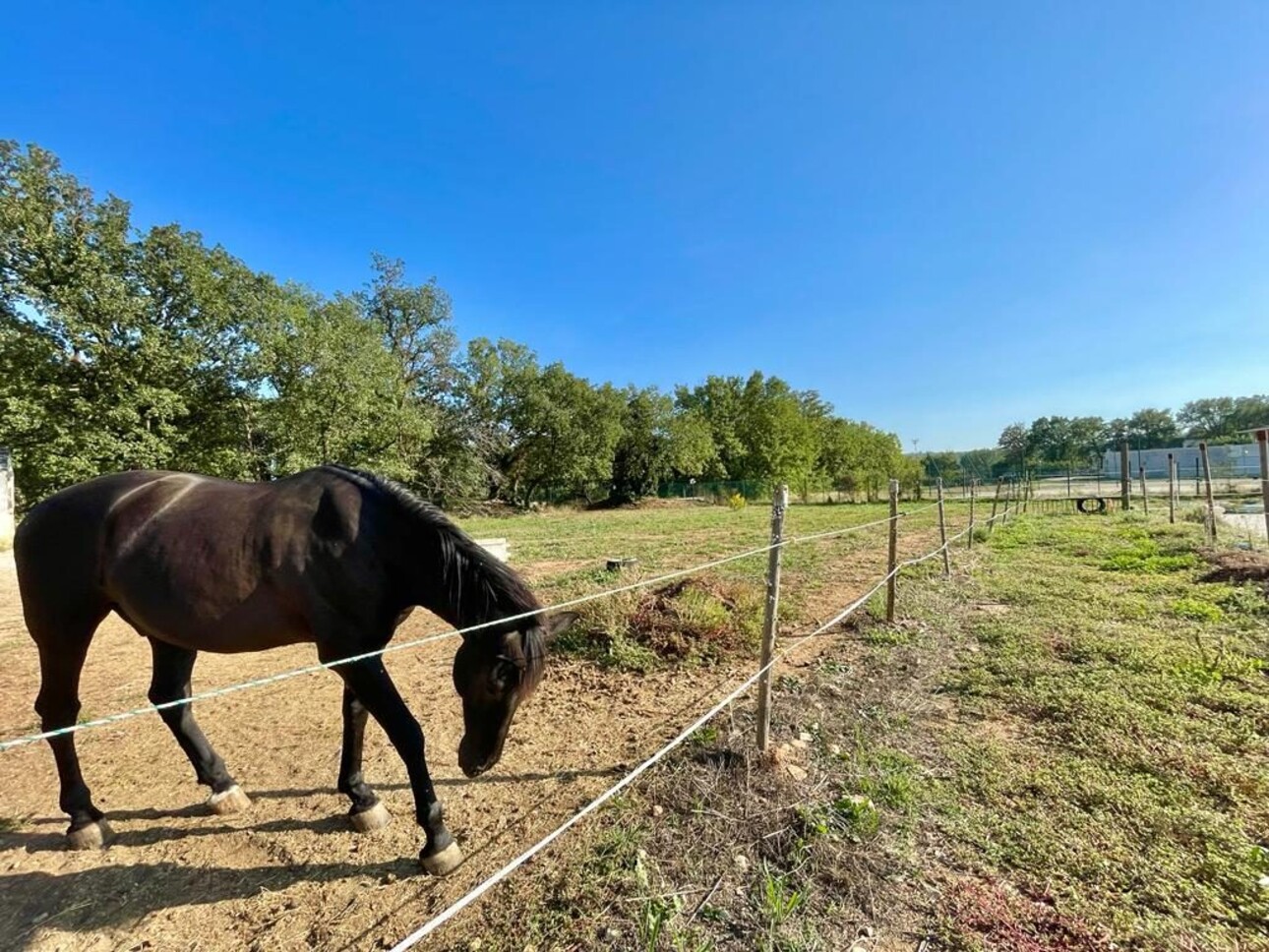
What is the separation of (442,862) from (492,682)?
701mm

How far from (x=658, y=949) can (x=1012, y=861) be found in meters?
1.33

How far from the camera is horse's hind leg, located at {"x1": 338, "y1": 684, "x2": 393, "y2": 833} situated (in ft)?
7.70

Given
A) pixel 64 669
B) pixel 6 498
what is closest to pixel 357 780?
pixel 64 669

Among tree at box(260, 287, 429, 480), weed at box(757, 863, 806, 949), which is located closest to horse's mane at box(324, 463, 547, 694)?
weed at box(757, 863, 806, 949)

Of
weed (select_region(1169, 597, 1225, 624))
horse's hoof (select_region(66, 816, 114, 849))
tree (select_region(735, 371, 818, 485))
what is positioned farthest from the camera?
tree (select_region(735, 371, 818, 485))

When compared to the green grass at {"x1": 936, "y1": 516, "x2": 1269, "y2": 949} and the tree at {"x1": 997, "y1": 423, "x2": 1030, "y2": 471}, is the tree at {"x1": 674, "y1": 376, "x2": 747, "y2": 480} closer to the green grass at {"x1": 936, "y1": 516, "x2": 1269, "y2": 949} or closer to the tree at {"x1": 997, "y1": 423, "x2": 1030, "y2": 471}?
the green grass at {"x1": 936, "y1": 516, "x2": 1269, "y2": 949}

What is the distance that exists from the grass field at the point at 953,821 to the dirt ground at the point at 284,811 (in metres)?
0.39

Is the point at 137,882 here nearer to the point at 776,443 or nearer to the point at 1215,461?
the point at 776,443

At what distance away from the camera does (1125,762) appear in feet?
8.23

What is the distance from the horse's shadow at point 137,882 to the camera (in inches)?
75.1

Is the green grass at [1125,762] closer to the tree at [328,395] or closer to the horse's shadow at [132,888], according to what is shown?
the horse's shadow at [132,888]

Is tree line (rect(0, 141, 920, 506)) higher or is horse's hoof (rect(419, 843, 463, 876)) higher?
tree line (rect(0, 141, 920, 506))

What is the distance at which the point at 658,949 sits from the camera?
162 cm

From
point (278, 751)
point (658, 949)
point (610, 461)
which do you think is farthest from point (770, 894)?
point (610, 461)
